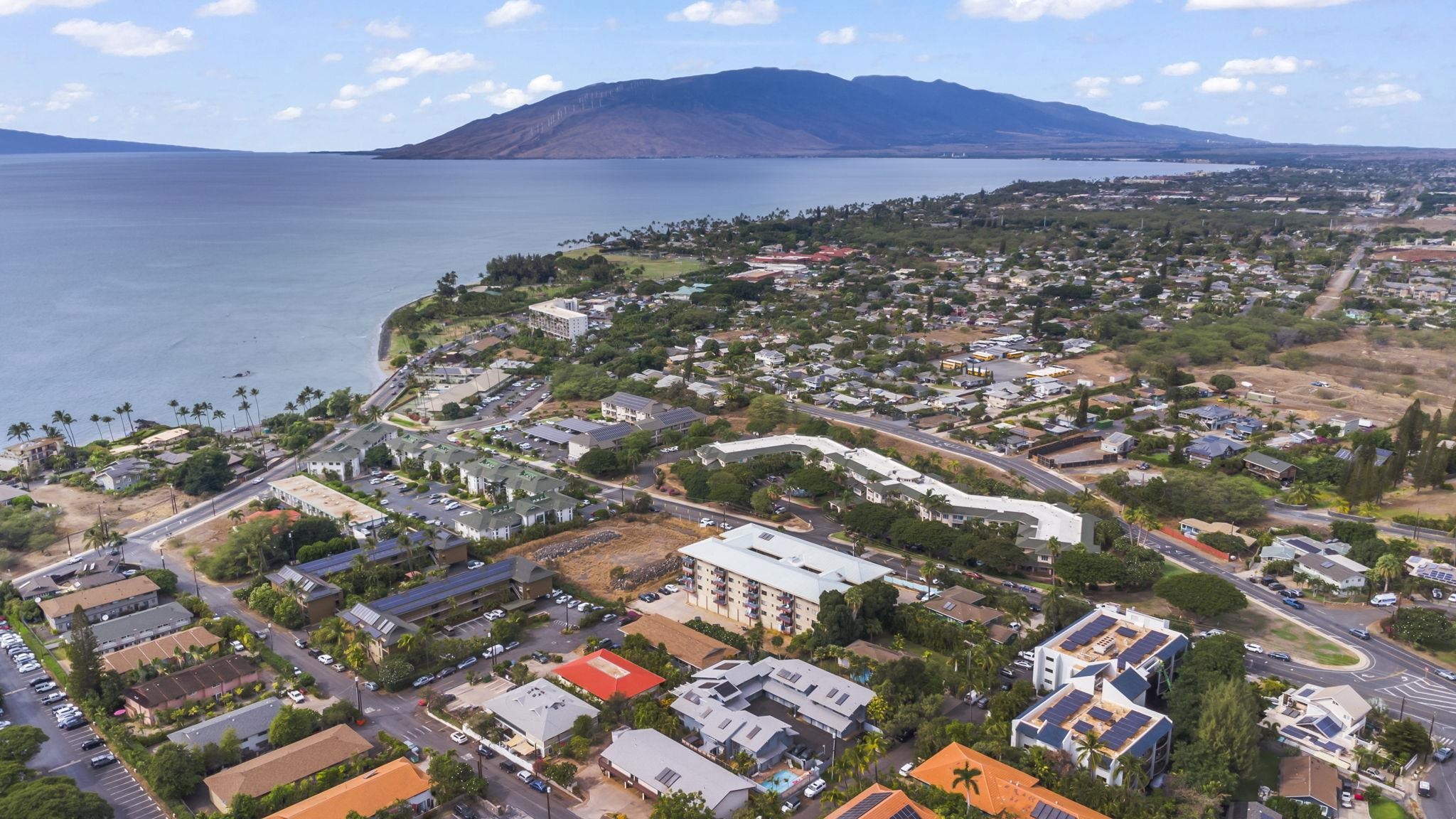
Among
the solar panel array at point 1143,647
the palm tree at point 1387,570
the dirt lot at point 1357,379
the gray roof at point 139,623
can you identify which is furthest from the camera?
the dirt lot at point 1357,379

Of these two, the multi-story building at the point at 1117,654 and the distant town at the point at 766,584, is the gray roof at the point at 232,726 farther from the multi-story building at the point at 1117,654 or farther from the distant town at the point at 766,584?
the multi-story building at the point at 1117,654

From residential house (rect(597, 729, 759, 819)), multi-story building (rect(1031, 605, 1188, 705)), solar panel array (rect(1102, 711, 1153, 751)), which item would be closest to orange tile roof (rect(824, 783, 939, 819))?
residential house (rect(597, 729, 759, 819))

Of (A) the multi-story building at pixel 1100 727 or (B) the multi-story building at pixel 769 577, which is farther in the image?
(B) the multi-story building at pixel 769 577

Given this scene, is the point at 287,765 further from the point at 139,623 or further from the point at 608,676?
the point at 139,623

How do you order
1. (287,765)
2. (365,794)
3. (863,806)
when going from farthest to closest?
(287,765) → (365,794) → (863,806)

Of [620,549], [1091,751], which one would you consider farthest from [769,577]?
[1091,751]

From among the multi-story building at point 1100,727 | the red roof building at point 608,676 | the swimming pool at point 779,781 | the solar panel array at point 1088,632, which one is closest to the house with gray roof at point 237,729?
the red roof building at point 608,676
